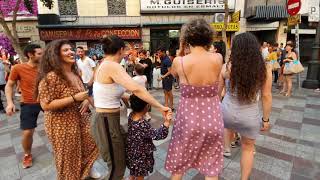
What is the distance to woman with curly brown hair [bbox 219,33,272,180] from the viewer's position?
244cm

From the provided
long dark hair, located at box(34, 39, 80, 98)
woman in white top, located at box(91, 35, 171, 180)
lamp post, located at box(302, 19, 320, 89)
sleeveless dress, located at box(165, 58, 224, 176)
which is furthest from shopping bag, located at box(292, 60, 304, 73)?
long dark hair, located at box(34, 39, 80, 98)

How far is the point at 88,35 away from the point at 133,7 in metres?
3.29

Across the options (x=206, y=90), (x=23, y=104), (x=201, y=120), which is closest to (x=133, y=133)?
(x=201, y=120)

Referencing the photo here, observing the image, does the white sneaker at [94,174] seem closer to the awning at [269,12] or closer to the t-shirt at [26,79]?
the t-shirt at [26,79]

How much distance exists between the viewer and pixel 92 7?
1436 centimetres

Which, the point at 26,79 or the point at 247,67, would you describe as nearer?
the point at 247,67

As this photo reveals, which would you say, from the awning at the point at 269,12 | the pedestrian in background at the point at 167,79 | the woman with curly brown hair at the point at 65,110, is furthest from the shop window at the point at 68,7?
the woman with curly brown hair at the point at 65,110

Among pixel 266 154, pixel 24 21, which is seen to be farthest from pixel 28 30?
pixel 266 154

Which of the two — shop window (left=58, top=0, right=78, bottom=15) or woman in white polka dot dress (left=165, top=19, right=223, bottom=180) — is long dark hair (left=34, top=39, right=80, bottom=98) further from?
shop window (left=58, top=0, right=78, bottom=15)

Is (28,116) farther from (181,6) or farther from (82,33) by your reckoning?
(181,6)

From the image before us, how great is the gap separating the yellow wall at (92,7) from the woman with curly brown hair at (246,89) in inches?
523

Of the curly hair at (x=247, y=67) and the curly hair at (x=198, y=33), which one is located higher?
the curly hair at (x=198, y=33)

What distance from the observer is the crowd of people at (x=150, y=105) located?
83.1 inches

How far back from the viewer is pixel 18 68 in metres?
3.42
